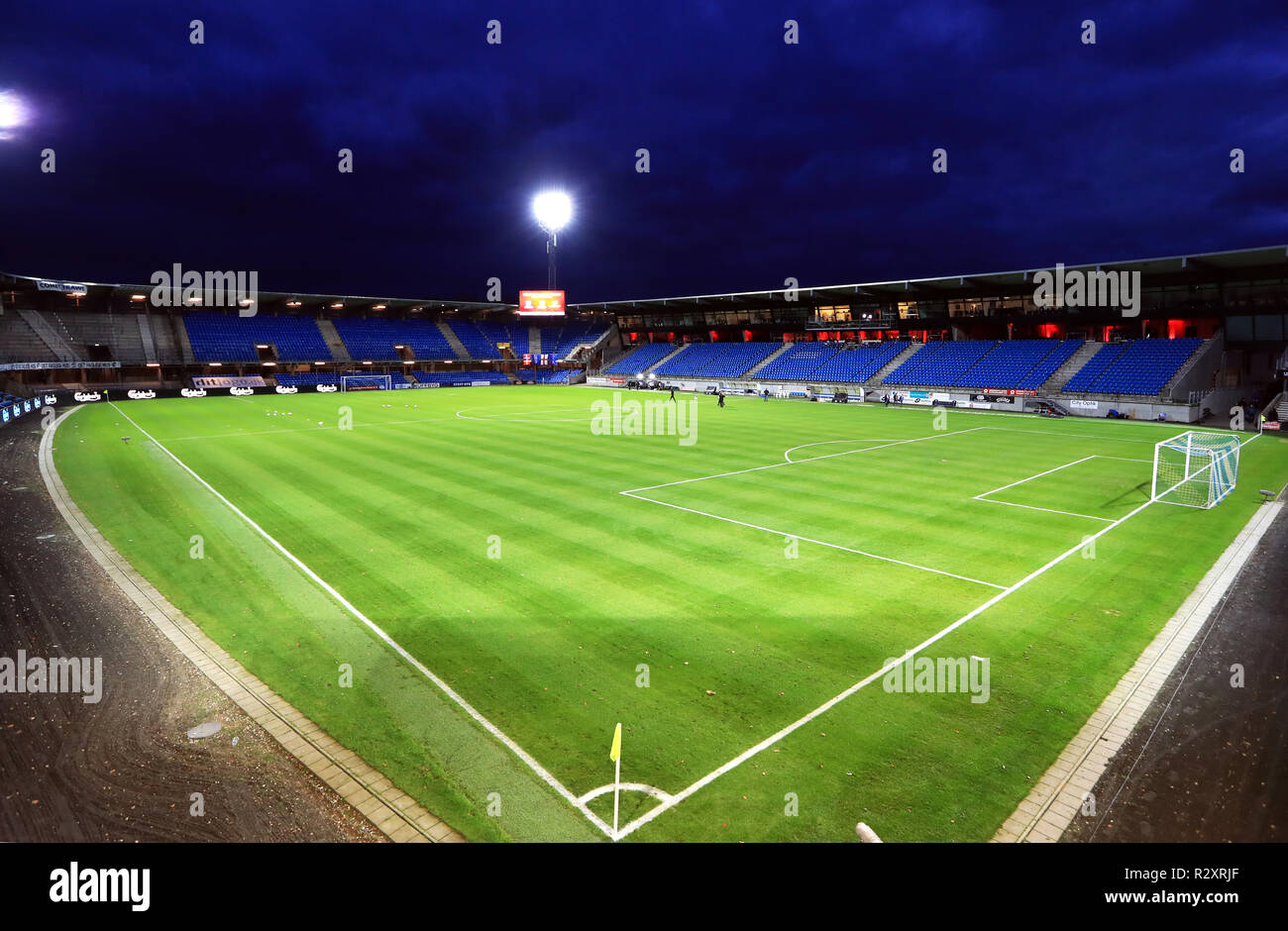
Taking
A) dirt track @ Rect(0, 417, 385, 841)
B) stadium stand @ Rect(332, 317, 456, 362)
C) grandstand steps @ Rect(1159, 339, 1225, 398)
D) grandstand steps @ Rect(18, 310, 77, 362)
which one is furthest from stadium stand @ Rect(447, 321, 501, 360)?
dirt track @ Rect(0, 417, 385, 841)

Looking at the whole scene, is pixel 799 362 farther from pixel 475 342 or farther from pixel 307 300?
pixel 307 300

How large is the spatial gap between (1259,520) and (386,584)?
71.4ft

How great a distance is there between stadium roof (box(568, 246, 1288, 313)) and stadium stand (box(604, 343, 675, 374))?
5.71 meters

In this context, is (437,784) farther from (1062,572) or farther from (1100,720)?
(1062,572)

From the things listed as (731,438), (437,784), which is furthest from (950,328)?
(437,784)

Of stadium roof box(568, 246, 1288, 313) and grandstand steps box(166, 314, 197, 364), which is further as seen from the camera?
grandstand steps box(166, 314, 197, 364)

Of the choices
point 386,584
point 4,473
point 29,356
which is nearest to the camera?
point 386,584

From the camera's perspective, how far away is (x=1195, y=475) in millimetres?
22172

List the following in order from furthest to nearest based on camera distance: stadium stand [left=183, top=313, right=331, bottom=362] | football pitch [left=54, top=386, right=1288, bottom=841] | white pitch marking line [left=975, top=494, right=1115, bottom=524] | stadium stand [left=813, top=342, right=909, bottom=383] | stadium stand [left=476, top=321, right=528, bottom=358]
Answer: stadium stand [left=476, top=321, right=528, bottom=358], stadium stand [left=183, top=313, right=331, bottom=362], stadium stand [left=813, top=342, right=909, bottom=383], white pitch marking line [left=975, top=494, right=1115, bottom=524], football pitch [left=54, top=386, right=1288, bottom=841]

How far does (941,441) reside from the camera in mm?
31844

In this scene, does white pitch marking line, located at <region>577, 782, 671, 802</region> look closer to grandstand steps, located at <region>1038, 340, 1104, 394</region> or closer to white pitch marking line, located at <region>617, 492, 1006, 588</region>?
white pitch marking line, located at <region>617, 492, 1006, 588</region>

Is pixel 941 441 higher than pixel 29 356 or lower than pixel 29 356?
lower

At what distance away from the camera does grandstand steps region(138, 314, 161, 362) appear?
70.2 metres

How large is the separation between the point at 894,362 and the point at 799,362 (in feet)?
34.5
